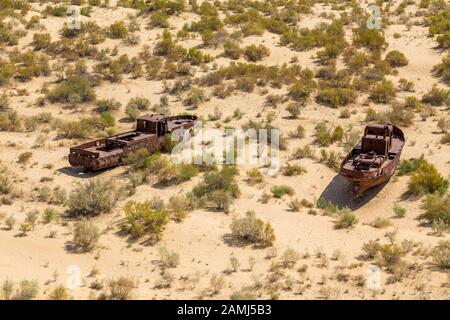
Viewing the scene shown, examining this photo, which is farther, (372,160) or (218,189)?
(372,160)

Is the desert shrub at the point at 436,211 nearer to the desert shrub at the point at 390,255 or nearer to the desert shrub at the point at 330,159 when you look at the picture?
the desert shrub at the point at 390,255

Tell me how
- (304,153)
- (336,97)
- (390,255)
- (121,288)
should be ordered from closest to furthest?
(121,288)
(390,255)
(304,153)
(336,97)

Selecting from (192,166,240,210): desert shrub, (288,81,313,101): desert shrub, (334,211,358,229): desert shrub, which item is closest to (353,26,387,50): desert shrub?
(288,81,313,101): desert shrub

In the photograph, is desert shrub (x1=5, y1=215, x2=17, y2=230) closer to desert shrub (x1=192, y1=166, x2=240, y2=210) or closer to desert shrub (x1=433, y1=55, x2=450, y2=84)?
desert shrub (x1=192, y1=166, x2=240, y2=210)

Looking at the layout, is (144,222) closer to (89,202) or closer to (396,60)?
(89,202)

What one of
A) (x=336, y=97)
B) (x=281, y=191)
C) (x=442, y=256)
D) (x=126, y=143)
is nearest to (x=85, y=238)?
(x=126, y=143)
